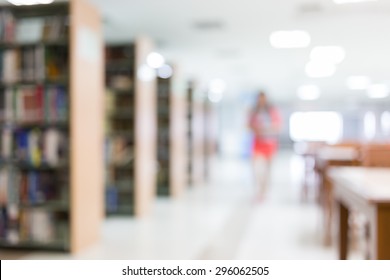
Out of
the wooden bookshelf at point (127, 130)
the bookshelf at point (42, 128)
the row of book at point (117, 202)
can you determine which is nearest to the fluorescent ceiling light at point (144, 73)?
the wooden bookshelf at point (127, 130)

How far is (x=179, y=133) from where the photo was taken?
22.8 feet

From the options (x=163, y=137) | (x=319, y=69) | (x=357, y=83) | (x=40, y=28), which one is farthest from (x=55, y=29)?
Answer: (x=357, y=83)

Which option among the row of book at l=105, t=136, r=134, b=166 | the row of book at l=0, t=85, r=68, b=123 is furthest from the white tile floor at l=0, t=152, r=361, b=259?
the row of book at l=0, t=85, r=68, b=123

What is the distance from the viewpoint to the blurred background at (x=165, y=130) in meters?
3.51

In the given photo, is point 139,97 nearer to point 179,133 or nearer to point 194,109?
point 179,133

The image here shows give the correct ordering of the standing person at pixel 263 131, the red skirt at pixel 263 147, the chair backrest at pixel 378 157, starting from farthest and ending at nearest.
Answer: the red skirt at pixel 263 147, the standing person at pixel 263 131, the chair backrest at pixel 378 157

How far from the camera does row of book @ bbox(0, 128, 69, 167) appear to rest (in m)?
3.51

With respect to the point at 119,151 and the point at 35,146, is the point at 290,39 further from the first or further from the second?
the point at 35,146

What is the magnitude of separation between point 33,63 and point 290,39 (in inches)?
167

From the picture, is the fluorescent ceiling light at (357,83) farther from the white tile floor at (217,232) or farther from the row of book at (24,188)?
the row of book at (24,188)

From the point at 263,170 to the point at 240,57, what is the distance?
2990mm

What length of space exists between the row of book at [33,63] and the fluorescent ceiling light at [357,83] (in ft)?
24.4
